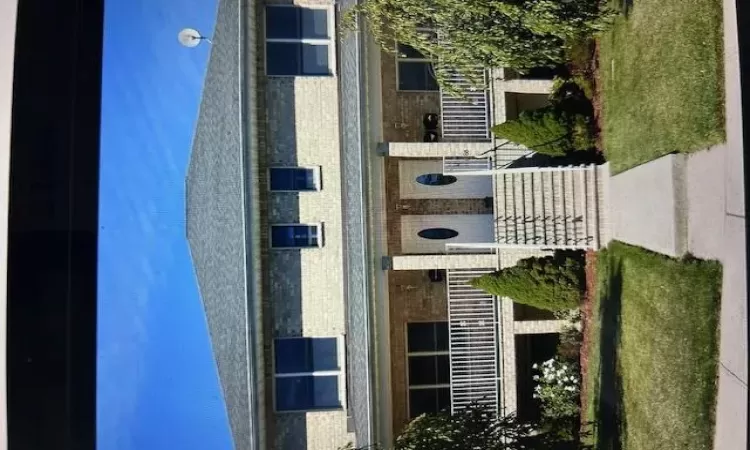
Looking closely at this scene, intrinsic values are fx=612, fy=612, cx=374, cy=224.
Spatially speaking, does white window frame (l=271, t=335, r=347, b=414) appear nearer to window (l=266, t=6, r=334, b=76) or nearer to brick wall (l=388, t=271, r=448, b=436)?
brick wall (l=388, t=271, r=448, b=436)

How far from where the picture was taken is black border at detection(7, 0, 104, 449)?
9.20m

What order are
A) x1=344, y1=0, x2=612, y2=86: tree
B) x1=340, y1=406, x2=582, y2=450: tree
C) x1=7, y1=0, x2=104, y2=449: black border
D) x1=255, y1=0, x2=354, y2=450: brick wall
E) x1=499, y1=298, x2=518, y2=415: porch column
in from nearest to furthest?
x1=7, y1=0, x2=104, y2=449: black border, x1=344, y1=0, x2=612, y2=86: tree, x1=340, y1=406, x2=582, y2=450: tree, x1=255, y1=0, x2=354, y2=450: brick wall, x1=499, y1=298, x2=518, y2=415: porch column

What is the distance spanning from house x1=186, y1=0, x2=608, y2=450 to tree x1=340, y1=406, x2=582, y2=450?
5.65ft

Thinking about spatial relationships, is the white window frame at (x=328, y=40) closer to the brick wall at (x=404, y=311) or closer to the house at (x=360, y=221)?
the house at (x=360, y=221)

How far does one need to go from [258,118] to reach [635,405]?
979 centimetres

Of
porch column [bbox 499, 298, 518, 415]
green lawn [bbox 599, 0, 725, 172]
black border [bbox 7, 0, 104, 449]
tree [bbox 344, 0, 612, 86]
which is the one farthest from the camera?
porch column [bbox 499, 298, 518, 415]

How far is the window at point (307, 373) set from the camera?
46.6ft

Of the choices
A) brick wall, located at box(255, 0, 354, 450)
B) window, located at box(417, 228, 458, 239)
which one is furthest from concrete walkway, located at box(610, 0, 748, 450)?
brick wall, located at box(255, 0, 354, 450)

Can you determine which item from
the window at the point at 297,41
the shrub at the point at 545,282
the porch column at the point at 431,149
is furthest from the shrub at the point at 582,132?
the window at the point at 297,41

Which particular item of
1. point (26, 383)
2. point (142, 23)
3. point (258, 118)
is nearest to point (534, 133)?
point (258, 118)

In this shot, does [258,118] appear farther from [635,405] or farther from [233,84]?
[635,405]

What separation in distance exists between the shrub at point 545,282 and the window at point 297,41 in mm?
6259

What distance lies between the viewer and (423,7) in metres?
11.0

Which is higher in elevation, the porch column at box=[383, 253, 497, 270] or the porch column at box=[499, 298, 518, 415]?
the porch column at box=[383, 253, 497, 270]
